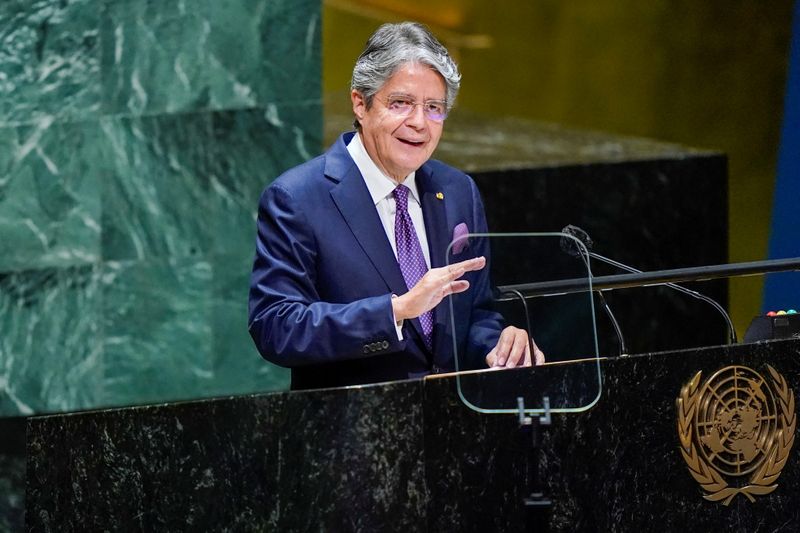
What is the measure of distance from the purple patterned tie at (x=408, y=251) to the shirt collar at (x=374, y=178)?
4 cm

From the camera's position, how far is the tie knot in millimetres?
3287

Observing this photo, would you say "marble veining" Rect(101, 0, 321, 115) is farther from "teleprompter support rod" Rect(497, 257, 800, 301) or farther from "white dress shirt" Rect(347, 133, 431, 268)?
"teleprompter support rod" Rect(497, 257, 800, 301)

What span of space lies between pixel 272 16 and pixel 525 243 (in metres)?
3.38

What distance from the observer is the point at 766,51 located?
7.11 meters

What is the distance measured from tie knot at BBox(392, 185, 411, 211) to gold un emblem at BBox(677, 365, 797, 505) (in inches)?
32.3

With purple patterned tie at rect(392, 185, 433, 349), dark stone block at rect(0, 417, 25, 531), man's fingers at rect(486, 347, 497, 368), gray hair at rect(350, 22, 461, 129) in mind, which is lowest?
dark stone block at rect(0, 417, 25, 531)

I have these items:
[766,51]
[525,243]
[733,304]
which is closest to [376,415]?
[525,243]

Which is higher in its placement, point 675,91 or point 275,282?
point 675,91

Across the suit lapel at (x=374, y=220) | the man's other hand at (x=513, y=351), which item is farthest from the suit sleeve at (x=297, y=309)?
the man's other hand at (x=513, y=351)

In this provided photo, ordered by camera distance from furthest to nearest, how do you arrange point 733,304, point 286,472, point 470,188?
point 733,304 < point 470,188 < point 286,472

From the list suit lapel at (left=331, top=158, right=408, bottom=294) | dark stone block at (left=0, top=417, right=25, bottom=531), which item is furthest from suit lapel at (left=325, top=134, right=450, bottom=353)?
dark stone block at (left=0, top=417, right=25, bottom=531)

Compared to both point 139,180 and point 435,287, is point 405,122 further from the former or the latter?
point 139,180

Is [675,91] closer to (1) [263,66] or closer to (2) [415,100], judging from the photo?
(1) [263,66]

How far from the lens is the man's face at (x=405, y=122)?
126 inches
